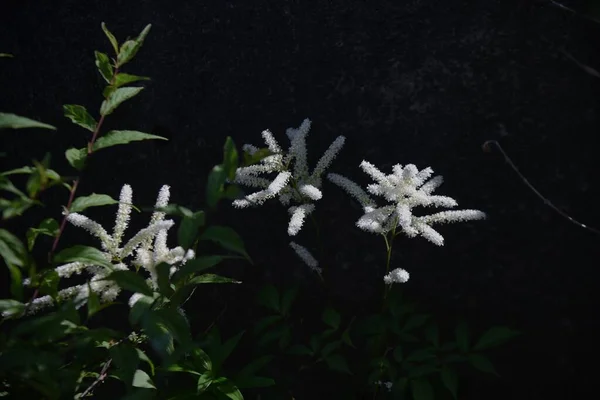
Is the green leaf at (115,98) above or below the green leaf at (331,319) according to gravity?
above

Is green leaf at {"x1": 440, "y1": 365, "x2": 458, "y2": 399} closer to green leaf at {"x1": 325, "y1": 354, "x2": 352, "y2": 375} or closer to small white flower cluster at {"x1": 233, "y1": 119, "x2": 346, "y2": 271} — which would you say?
green leaf at {"x1": 325, "y1": 354, "x2": 352, "y2": 375}

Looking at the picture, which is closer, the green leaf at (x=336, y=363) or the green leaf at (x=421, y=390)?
the green leaf at (x=421, y=390)

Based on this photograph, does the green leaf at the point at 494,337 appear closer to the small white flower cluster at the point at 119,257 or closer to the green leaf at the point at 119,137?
the small white flower cluster at the point at 119,257

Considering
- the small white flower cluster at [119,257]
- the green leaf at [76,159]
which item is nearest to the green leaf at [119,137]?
the green leaf at [76,159]

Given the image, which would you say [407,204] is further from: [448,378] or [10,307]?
[10,307]

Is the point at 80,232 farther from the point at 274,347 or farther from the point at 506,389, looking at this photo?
the point at 506,389

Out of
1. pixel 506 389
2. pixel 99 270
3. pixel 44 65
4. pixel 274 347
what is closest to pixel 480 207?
pixel 506 389
